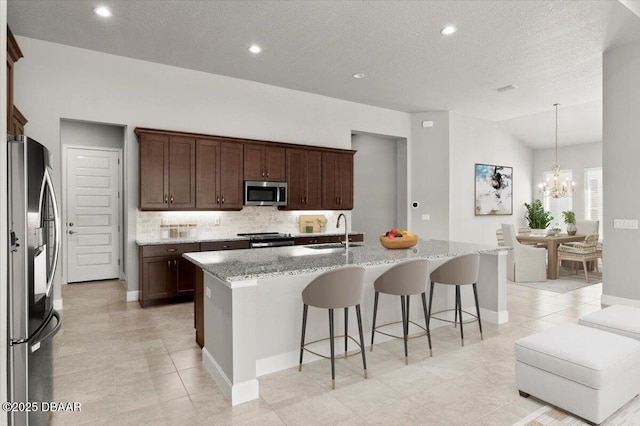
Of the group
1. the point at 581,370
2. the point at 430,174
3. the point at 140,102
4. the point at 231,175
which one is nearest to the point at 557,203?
the point at 430,174

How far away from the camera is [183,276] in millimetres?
4934

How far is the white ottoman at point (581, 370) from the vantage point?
218 centimetres

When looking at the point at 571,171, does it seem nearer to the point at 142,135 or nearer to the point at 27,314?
the point at 142,135

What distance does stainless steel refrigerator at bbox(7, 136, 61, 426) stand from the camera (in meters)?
1.84

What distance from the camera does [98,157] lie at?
21.4 feet

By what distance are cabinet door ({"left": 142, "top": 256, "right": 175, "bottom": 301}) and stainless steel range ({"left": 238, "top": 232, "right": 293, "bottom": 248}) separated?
3.71ft

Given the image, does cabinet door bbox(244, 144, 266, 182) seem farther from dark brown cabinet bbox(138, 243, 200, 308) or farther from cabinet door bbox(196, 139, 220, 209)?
dark brown cabinet bbox(138, 243, 200, 308)

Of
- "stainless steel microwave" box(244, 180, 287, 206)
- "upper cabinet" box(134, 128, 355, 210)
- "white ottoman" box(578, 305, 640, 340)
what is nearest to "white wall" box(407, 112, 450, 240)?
"upper cabinet" box(134, 128, 355, 210)

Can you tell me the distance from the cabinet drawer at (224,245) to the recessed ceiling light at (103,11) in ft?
9.17

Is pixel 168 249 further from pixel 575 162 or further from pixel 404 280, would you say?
pixel 575 162

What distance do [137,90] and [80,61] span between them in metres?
0.70

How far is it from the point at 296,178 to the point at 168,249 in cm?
228

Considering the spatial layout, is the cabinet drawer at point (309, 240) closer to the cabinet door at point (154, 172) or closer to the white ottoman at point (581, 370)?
the cabinet door at point (154, 172)

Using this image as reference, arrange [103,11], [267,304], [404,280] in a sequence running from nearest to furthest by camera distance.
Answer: [267,304] < [404,280] < [103,11]
